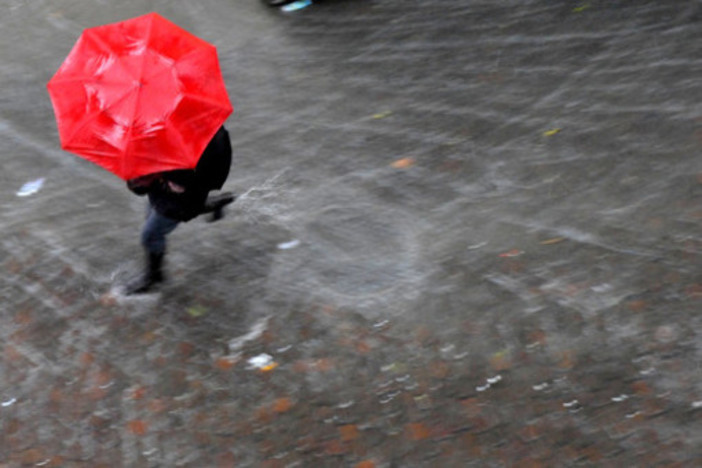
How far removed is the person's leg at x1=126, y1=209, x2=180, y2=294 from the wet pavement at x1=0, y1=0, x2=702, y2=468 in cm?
15

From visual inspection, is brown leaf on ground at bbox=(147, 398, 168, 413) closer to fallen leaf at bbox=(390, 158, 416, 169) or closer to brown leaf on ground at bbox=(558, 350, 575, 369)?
brown leaf on ground at bbox=(558, 350, 575, 369)

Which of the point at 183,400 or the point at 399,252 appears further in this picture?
the point at 399,252

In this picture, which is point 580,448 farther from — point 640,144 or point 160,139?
point 640,144

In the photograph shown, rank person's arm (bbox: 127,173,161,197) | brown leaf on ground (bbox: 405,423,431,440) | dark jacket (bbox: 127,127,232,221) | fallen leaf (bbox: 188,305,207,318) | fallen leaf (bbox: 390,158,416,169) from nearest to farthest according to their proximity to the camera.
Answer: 1. brown leaf on ground (bbox: 405,423,431,440)
2. person's arm (bbox: 127,173,161,197)
3. dark jacket (bbox: 127,127,232,221)
4. fallen leaf (bbox: 188,305,207,318)
5. fallen leaf (bbox: 390,158,416,169)

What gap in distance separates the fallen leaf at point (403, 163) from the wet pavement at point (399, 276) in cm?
3

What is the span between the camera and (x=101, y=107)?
3982mm

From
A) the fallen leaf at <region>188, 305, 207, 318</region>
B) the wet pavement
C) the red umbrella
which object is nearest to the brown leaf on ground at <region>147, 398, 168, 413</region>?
the wet pavement

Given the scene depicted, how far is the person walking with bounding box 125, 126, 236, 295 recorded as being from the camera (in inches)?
174

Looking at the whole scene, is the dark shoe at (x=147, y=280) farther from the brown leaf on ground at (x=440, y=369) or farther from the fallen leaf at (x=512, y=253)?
the fallen leaf at (x=512, y=253)

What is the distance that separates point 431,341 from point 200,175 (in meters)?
1.61

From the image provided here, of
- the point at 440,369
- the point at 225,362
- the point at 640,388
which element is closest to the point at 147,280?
the point at 225,362

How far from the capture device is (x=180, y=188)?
4.49 metres

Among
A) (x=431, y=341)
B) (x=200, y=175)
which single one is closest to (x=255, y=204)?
(x=200, y=175)

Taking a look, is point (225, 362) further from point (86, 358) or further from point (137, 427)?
point (86, 358)
